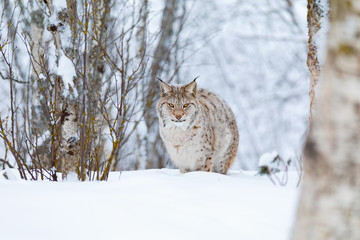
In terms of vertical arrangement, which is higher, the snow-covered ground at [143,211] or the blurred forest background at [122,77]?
the blurred forest background at [122,77]

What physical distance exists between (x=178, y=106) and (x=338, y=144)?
13.2ft

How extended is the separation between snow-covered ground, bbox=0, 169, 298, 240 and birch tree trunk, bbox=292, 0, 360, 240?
135 centimetres

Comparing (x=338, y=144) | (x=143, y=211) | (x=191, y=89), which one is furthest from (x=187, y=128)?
(x=338, y=144)

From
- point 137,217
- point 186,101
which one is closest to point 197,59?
point 186,101

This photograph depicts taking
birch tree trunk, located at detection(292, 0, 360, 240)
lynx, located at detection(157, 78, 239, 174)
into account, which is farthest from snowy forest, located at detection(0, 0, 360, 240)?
lynx, located at detection(157, 78, 239, 174)

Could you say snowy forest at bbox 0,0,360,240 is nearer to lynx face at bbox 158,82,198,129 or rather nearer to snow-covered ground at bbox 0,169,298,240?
snow-covered ground at bbox 0,169,298,240

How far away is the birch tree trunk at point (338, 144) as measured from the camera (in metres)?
1.42

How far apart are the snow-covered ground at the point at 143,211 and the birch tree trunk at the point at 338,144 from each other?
53.0 inches

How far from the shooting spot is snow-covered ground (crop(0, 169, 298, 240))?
2.76 meters

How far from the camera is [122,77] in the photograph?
4496 millimetres

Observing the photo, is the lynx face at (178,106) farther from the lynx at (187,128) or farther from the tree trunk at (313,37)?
the tree trunk at (313,37)

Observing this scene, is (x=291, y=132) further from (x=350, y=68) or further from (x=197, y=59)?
(x=350, y=68)

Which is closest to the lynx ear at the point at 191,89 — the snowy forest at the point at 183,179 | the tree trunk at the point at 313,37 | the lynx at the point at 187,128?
the lynx at the point at 187,128

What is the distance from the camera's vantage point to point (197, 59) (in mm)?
14711
